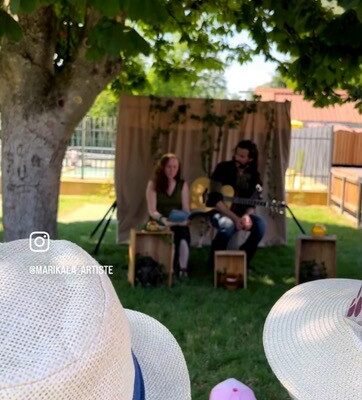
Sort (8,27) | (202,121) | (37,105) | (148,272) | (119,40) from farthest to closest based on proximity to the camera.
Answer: (202,121) < (148,272) < (37,105) < (8,27) < (119,40)

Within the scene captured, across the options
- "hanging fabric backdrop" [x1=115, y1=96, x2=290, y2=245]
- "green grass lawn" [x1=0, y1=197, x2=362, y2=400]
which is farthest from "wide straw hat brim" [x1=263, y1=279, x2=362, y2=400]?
"hanging fabric backdrop" [x1=115, y1=96, x2=290, y2=245]

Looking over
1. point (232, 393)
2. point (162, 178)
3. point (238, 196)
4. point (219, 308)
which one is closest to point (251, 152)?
point (238, 196)

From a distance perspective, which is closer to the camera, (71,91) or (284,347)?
(284,347)

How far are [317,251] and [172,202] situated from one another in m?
1.70

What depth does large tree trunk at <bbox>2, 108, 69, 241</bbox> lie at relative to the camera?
5672 millimetres

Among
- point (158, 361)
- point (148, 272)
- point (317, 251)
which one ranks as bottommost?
point (148, 272)

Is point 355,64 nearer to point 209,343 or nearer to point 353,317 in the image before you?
point 209,343

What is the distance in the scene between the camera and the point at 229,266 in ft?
21.6

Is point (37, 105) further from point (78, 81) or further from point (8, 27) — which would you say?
point (8, 27)

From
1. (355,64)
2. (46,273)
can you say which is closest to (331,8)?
(355,64)

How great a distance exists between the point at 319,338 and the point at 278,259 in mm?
6617

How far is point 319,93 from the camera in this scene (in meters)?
8.34

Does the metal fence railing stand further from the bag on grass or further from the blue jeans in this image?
the bag on grass

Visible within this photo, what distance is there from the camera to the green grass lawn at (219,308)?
410cm
